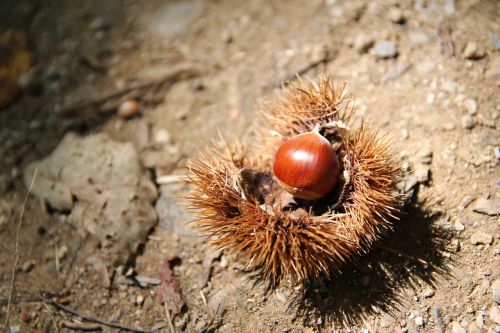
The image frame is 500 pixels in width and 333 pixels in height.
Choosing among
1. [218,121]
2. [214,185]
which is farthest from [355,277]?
[218,121]

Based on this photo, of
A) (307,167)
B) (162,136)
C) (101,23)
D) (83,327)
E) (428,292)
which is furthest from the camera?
(101,23)

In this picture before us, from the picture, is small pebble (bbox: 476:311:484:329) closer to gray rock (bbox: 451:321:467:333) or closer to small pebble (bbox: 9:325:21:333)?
gray rock (bbox: 451:321:467:333)

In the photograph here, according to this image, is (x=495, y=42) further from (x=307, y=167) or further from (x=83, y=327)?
(x=83, y=327)

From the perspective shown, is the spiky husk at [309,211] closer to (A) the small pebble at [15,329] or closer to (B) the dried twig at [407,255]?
(B) the dried twig at [407,255]

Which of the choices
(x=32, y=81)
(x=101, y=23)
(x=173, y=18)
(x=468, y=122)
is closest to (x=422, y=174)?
(x=468, y=122)

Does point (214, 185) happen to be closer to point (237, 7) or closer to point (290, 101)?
point (290, 101)

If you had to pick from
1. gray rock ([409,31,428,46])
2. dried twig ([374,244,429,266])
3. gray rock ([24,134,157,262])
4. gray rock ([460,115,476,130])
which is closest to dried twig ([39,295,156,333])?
gray rock ([24,134,157,262])
